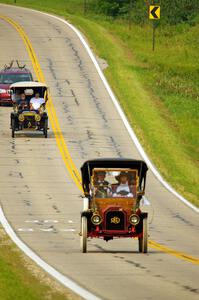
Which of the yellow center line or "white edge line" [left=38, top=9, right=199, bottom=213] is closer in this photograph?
the yellow center line

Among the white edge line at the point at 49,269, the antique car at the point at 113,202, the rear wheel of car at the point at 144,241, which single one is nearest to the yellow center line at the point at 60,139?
the rear wheel of car at the point at 144,241

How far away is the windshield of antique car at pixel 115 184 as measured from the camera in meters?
23.5

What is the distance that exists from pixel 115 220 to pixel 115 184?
111 cm

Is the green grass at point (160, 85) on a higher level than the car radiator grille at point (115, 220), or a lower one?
lower

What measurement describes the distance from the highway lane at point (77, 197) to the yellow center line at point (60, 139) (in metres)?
0.26

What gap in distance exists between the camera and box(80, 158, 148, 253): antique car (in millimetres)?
22688

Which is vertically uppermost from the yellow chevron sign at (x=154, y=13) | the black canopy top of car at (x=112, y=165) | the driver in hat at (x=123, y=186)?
the black canopy top of car at (x=112, y=165)

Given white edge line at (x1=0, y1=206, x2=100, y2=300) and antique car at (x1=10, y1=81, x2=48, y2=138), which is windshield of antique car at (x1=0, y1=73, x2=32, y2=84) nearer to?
antique car at (x1=10, y1=81, x2=48, y2=138)

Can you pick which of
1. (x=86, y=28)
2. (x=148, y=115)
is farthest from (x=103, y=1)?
(x=148, y=115)

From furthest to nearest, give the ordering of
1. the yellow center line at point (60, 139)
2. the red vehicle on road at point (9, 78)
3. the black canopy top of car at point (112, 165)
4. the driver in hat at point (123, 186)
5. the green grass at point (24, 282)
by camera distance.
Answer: the red vehicle on road at point (9, 78) → the black canopy top of car at point (112, 165) → the driver in hat at point (123, 186) → the yellow center line at point (60, 139) → the green grass at point (24, 282)

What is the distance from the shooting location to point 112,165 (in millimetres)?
23984

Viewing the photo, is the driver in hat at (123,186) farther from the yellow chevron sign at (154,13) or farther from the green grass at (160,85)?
the yellow chevron sign at (154,13)

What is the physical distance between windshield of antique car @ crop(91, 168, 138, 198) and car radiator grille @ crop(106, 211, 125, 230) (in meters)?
0.66

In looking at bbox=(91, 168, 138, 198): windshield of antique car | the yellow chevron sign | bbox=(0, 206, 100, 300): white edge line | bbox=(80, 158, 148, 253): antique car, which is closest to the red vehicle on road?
the yellow chevron sign
